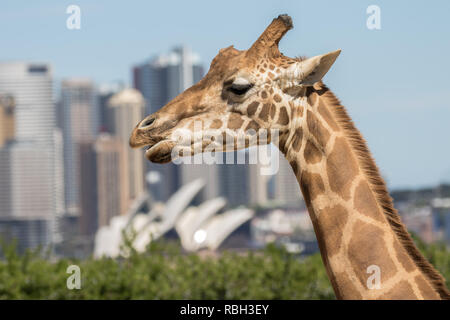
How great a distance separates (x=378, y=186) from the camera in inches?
251

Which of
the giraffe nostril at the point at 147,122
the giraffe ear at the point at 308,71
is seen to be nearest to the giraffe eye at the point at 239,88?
the giraffe ear at the point at 308,71

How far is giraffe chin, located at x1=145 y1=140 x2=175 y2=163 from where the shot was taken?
255 inches

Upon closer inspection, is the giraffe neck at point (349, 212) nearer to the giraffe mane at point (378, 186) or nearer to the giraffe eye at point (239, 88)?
the giraffe mane at point (378, 186)

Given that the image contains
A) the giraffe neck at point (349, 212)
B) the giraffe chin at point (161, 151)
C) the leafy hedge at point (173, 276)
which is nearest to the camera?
the giraffe neck at point (349, 212)

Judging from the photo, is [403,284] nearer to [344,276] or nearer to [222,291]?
[344,276]

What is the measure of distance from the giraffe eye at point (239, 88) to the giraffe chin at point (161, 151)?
81 cm

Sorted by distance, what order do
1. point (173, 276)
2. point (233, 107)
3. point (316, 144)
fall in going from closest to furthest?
point (316, 144), point (233, 107), point (173, 276)

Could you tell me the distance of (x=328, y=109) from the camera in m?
6.57

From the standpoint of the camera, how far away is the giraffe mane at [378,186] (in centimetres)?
616

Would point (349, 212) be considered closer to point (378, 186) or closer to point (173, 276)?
point (378, 186)

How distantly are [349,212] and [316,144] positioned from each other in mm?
750

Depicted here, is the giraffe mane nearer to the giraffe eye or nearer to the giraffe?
the giraffe

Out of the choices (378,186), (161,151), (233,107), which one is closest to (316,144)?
(378,186)
